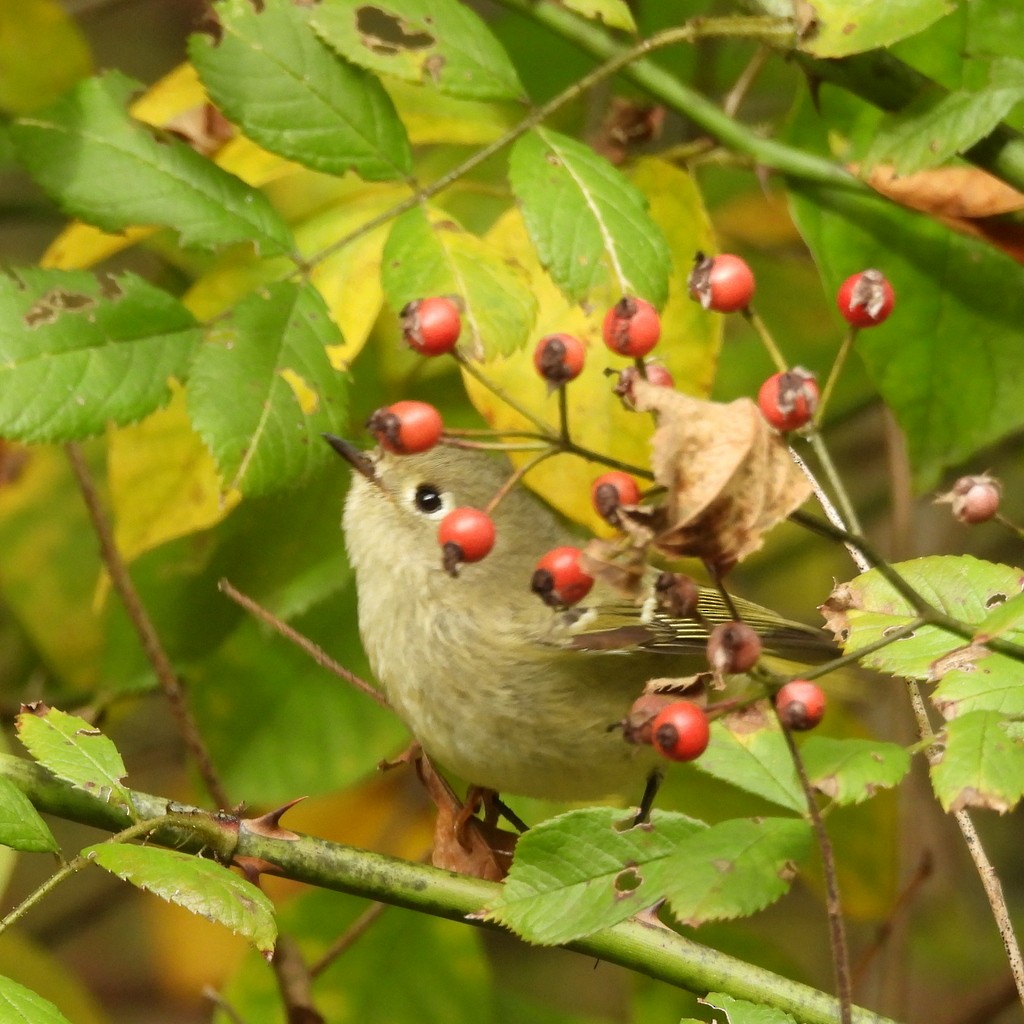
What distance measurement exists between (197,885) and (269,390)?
70cm

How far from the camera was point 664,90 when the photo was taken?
195 cm

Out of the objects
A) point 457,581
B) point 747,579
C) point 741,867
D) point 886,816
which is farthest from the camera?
point 747,579

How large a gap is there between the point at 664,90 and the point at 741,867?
3.82ft

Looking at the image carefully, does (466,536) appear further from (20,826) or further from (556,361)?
(20,826)

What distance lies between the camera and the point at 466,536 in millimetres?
1356

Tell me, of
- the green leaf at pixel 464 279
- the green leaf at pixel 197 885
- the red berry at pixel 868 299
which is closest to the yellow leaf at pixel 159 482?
the green leaf at pixel 464 279

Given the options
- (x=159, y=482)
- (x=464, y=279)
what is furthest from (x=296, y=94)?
(x=159, y=482)

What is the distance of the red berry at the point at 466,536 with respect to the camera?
135cm

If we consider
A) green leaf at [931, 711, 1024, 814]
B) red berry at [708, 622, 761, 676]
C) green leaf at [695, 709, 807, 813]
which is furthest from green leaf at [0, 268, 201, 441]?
green leaf at [931, 711, 1024, 814]

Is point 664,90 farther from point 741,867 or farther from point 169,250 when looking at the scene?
point 741,867

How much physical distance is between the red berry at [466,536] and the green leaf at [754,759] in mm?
280

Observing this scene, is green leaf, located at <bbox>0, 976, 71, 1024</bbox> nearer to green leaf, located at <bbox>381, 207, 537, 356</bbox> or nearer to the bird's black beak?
green leaf, located at <bbox>381, 207, 537, 356</bbox>

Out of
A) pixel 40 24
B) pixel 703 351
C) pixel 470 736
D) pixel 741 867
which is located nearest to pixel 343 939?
pixel 470 736

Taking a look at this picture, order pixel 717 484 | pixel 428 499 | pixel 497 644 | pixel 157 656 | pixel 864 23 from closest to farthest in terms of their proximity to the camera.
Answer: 1. pixel 717 484
2. pixel 864 23
3. pixel 157 656
4. pixel 497 644
5. pixel 428 499
